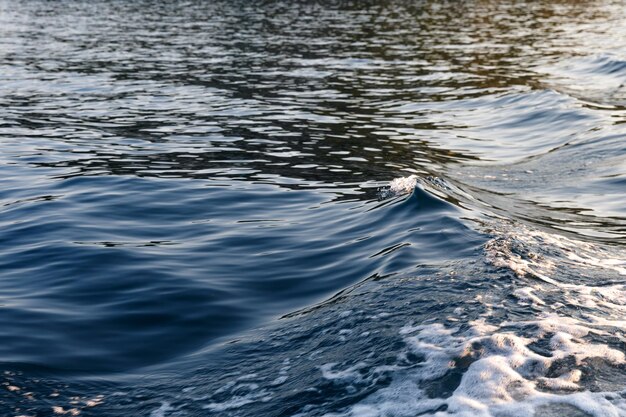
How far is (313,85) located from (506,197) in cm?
1464

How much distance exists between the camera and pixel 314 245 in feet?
36.4

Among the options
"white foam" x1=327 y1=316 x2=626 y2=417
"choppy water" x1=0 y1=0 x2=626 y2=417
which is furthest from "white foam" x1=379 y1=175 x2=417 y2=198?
"white foam" x1=327 y1=316 x2=626 y2=417

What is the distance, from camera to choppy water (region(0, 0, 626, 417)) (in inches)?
265

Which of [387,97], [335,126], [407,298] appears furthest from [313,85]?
[407,298]

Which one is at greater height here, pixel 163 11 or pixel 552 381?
pixel 163 11

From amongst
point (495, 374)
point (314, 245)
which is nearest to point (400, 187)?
point (314, 245)

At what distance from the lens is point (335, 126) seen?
20.9 metres

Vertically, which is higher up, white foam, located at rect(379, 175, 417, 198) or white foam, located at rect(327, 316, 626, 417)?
white foam, located at rect(379, 175, 417, 198)

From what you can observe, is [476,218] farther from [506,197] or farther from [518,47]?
[518,47]

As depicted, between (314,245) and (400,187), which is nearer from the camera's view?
(314,245)

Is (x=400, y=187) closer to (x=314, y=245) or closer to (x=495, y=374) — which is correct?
(x=314, y=245)

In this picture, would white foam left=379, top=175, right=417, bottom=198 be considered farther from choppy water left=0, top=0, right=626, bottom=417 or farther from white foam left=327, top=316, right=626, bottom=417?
white foam left=327, top=316, right=626, bottom=417

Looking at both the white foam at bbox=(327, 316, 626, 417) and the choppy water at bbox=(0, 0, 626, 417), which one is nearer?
the white foam at bbox=(327, 316, 626, 417)

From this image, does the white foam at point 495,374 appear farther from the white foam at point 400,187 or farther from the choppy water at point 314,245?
the white foam at point 400,187
